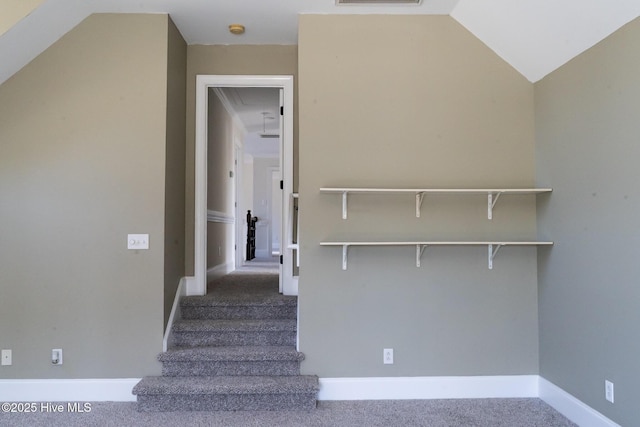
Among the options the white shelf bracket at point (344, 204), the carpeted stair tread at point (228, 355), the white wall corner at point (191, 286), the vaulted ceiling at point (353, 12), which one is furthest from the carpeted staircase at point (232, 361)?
the vaulted ceiling at point (353, 12)

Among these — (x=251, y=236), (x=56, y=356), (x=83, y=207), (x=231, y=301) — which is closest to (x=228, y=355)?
(x=231, y=301)

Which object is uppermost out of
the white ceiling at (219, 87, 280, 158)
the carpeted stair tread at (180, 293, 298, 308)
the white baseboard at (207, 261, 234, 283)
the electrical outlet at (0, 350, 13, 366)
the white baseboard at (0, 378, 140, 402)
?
the white ceiling at (219, 87, 280, 158)

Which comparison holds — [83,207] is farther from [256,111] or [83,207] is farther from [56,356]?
[256,111]

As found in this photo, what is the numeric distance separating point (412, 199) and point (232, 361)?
169 centimetres

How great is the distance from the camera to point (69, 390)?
3.20 meters

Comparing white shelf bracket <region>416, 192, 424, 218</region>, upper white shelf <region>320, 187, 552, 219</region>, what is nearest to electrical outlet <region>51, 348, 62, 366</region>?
upper white shelf <region>320, 187, 552, 219</region>

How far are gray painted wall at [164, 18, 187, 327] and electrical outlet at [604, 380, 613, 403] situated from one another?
109 inches

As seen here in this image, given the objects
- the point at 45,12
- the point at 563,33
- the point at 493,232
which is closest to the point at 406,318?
the point at 493,232

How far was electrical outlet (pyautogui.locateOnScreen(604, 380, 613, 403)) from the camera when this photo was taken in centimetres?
252

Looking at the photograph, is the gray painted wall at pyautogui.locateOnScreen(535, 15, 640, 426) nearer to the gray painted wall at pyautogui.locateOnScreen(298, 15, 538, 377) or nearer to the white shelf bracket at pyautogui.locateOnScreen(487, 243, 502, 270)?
the gray painted wall at pyautogui.locateOnScreen(298, 15, 538, 377)

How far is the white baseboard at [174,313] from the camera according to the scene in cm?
332

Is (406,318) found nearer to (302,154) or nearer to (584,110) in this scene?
(302,154)

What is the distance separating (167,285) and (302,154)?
1350 millimetres

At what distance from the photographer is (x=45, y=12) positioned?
2953 millimetres
